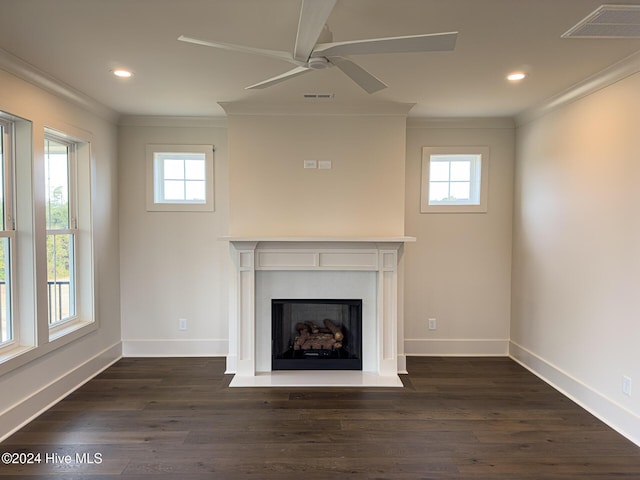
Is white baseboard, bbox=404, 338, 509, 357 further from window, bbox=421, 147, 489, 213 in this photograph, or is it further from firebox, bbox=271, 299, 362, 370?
window, bbox=421, 147, 489, 213

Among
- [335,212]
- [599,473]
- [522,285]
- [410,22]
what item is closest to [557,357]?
[522,285]

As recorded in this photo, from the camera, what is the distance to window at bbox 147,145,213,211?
416cm

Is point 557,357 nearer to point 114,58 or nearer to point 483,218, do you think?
point 483,218

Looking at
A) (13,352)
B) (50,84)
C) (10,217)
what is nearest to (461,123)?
(50,84)

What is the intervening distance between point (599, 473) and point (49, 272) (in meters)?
4.14

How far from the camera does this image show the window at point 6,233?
2.74 meters

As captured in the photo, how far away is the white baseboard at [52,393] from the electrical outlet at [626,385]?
4143mm

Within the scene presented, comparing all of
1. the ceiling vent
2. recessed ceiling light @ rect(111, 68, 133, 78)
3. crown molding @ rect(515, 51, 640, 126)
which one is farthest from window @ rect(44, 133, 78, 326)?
crown molding @ rect(515, 51, 640, 126)

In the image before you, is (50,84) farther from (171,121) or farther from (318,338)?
(318,338)

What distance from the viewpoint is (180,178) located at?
4250mm

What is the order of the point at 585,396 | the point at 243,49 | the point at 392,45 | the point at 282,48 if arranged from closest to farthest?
the point at 392,45, the point at 243,49, the point at 282,48, the point at 585,396

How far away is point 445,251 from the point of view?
4.25m

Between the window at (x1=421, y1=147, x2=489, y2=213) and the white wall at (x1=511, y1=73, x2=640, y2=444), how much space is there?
0.39 metres

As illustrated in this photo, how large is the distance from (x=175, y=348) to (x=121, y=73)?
275 cm
